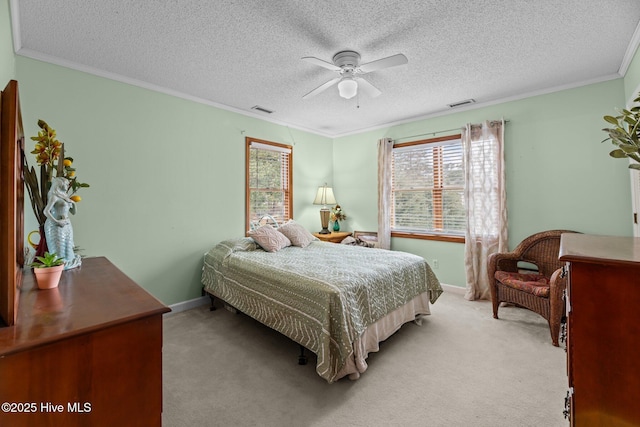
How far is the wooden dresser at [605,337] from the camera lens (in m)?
0.85

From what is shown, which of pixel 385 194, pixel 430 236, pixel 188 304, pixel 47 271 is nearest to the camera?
pixel 47 271

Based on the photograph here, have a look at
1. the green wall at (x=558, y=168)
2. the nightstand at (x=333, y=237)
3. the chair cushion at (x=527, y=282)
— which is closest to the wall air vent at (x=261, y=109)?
the nightstand at (x=333, y=237)

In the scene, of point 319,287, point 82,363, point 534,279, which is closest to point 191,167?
point 319,287

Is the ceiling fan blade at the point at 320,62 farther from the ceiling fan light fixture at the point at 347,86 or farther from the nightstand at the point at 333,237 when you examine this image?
the nightstand at the point at 333,237

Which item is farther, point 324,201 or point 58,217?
point 324,201

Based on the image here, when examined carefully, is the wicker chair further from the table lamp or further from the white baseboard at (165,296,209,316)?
the white baseboard at (165,296,209,316)

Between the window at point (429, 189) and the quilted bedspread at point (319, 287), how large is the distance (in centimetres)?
136

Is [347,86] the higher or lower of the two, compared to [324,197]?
higher

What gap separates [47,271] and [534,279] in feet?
13.1

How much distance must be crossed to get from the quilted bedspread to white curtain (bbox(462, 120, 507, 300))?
1024mm

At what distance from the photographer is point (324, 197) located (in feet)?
16.5

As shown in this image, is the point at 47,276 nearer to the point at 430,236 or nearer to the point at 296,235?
the point at 296,235

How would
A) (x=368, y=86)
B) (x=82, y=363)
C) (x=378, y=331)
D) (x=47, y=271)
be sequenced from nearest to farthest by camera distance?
1. (x=82, y=363)
2. (x=47, y=271)
3. (x=378, y=331)
4. (x=368, y=86)

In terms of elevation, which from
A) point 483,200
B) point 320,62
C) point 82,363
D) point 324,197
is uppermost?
point 320,62
